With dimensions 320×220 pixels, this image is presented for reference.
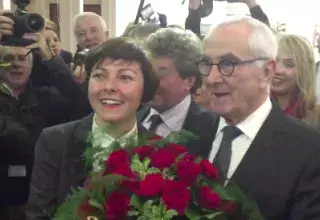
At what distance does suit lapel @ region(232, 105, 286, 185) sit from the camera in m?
1.65

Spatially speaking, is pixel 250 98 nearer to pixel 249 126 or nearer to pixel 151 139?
pixel 249 126

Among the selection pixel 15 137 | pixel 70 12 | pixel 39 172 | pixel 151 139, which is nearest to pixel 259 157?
pixel 151 139

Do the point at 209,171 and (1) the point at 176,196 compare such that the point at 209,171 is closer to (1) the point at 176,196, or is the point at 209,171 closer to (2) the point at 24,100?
(1) the point at 176,196

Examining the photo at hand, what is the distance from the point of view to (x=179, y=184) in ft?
4.42

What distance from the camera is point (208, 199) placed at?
4.43 feet

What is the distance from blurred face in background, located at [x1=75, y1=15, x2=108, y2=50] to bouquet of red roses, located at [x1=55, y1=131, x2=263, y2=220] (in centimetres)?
222

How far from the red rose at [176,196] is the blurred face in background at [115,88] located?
1.94 ft

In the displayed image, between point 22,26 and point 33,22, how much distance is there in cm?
5

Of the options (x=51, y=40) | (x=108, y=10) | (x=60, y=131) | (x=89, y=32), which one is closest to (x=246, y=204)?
(x=60, y=131)

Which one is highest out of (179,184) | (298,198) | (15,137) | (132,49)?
(132,49)

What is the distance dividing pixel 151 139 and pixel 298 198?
0.41 metres

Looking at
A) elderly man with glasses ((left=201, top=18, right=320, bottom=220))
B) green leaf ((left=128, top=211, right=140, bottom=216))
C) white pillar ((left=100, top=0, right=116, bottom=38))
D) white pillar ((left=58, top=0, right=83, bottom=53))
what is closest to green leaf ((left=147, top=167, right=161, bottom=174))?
green leaf ((left=128, top=211, right=140, bottom=216))

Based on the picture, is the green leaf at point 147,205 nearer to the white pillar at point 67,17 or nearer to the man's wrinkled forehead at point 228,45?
the man's wrinkled forehead at point 228,45

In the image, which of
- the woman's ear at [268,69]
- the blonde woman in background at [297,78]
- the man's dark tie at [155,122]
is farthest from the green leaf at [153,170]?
the blonde woman in background at [297,78]
